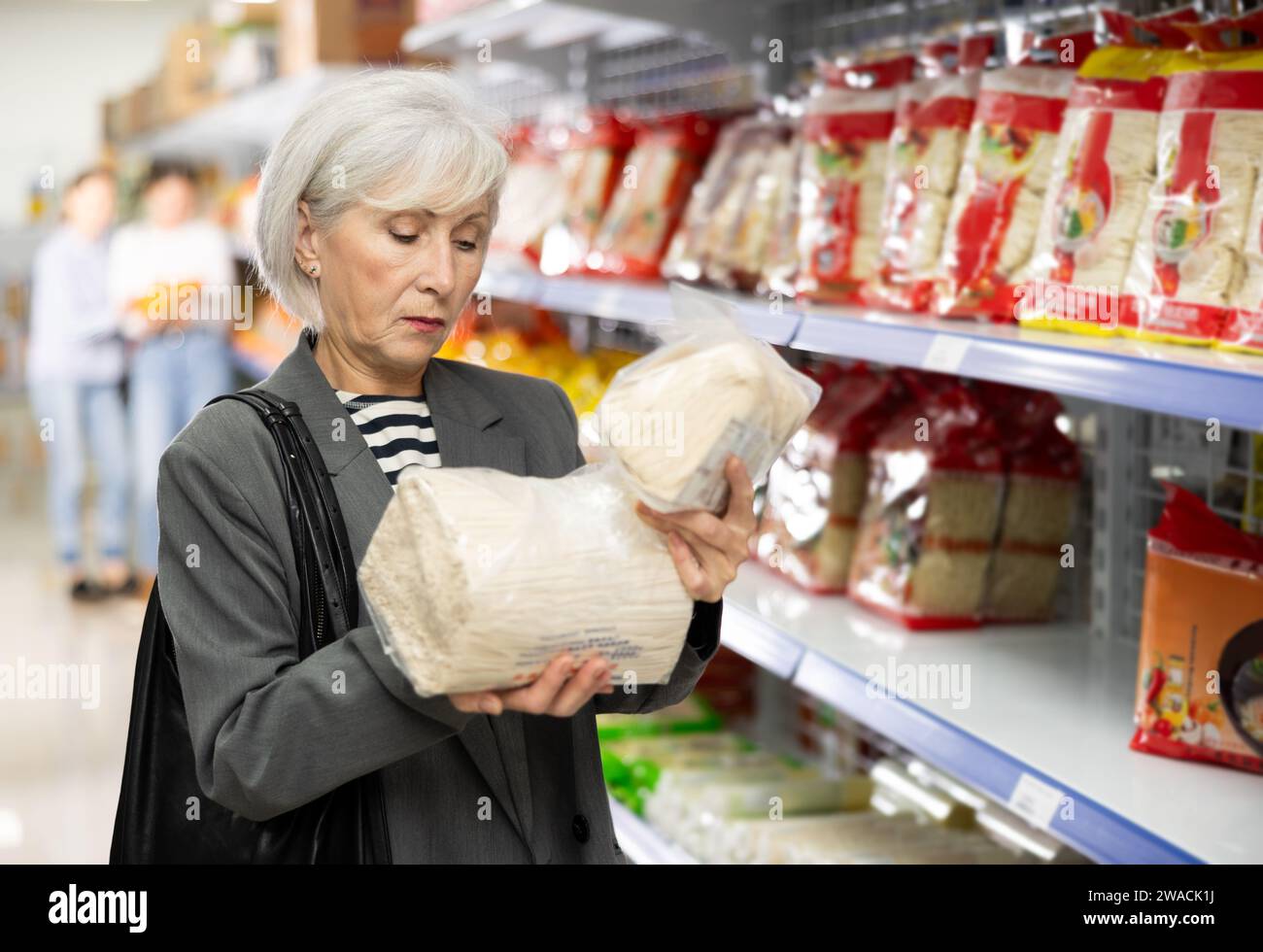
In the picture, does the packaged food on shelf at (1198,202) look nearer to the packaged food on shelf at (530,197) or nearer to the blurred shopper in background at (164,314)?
the packaged food on shelf at (530,197)

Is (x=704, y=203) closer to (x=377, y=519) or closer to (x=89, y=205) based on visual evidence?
(x=377, y=519)

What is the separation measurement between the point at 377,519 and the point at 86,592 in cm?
536

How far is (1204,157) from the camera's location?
1531 mm

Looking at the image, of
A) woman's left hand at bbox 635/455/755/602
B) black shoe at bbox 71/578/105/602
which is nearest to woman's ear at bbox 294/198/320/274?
woman's left hand at bbox 635/455/755/602

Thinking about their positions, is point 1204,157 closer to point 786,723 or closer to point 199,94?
point 786,723

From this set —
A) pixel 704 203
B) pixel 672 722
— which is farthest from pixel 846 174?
pixel 672 722

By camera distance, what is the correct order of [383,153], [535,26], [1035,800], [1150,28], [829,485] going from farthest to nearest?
[535,26] → [829,485] → [1150,28] → [1035,800] → [383,153]

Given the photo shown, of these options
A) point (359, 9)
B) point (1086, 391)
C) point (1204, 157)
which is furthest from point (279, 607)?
point (359, 9)

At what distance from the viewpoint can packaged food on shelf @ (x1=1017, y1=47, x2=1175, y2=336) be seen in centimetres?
165

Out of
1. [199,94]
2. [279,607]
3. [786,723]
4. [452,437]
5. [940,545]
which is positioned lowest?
[786,723]

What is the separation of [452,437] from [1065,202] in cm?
89

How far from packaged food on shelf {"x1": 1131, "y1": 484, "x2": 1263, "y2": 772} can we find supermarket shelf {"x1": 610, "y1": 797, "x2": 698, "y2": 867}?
1.02 metres

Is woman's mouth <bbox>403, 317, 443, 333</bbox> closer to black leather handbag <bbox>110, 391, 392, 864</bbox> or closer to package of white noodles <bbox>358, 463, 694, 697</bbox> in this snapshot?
black leather handbag <bbox>110, 391, 392, 864</bbox>

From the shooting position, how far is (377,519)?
4.23ft
